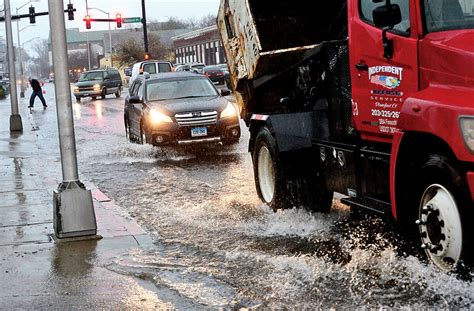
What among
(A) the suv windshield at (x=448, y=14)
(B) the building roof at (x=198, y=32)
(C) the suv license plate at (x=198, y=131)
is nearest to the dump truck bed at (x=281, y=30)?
(A) the suv windshield at (x=448, y=14)

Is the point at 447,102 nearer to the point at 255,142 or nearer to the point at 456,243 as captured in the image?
the point at 456,243

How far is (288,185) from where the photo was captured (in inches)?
360

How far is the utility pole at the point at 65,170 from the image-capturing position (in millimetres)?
8328

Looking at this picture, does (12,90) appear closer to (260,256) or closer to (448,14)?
(260,256)

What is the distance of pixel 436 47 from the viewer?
20.2 feet

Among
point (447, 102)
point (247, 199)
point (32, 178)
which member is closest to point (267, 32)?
point (247, 199)

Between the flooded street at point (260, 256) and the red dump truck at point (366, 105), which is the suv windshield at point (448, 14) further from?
the flooded street at point (260, 256)

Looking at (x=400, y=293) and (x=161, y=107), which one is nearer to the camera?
(x=400, y=293)

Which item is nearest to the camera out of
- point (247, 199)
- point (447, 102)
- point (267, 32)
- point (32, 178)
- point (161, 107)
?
point (447, 102)

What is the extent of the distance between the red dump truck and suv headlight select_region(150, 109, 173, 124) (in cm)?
559

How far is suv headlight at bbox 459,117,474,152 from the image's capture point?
5.42 meters

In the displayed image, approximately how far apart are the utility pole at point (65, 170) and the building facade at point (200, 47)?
74.1 metres

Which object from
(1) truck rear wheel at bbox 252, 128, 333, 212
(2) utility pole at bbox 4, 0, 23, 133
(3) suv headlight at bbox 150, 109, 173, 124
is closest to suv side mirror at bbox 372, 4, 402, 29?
(1) truck rear wheel at bbox 252, 128, 333, 212

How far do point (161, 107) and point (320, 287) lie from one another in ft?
36.3
